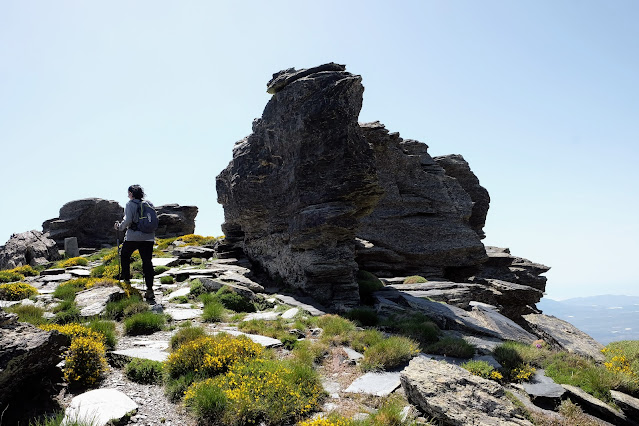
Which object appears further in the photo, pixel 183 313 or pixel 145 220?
pixel 145 220

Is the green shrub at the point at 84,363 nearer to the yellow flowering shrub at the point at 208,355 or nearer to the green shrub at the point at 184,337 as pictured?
the yellow flowering shrub at the point at 208,355

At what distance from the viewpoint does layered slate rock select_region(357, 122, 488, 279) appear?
28.2 meters

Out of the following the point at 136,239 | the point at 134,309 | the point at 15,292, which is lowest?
the point at 134,309

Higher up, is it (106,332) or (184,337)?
(106,332)

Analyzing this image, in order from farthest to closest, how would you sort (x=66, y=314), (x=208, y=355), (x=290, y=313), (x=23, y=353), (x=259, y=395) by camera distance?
(x=290, y=313), (x=66, y=314), (x=208, y=355), (x=259, y=395), (x=23, y=353)

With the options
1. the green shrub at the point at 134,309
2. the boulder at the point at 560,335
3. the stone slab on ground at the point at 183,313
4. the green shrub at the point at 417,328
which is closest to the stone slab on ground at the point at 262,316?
the stone slab on ground at the point at 183,313

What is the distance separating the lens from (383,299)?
1716 centimetres

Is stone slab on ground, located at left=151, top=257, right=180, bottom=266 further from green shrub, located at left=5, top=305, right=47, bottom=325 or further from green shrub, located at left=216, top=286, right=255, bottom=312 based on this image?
green shrub, located at left=5, top=305, right=47, bottom=325

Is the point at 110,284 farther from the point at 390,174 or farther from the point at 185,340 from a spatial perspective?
the point at 390,174

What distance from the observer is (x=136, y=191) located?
1471 centimetres

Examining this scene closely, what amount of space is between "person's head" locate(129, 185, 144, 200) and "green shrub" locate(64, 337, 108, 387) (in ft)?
27.4

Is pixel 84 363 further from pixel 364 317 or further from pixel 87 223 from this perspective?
pixel 87 223

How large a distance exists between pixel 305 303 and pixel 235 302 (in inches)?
128

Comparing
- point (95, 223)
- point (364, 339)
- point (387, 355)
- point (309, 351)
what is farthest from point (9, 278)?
point (95, 223)
